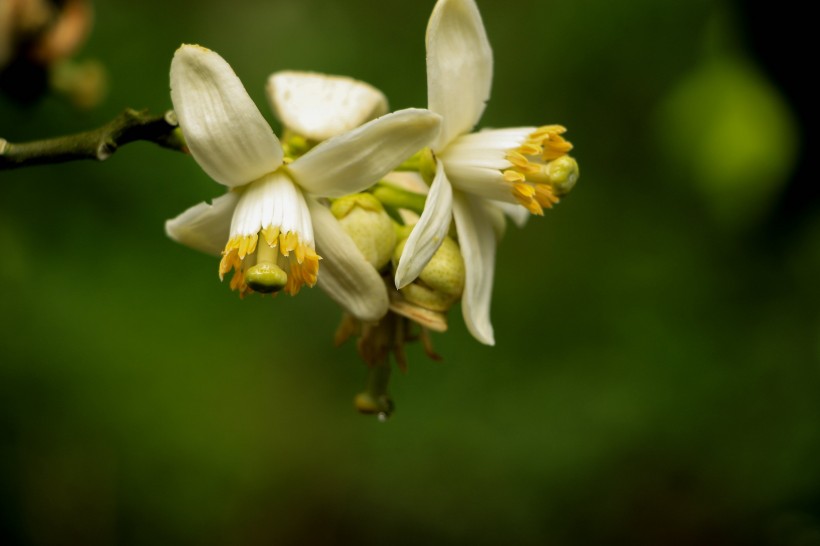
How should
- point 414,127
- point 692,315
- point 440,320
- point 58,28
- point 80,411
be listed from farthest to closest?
point 692,315, point 80,411, point 58,28, point 440,320, point 414,127

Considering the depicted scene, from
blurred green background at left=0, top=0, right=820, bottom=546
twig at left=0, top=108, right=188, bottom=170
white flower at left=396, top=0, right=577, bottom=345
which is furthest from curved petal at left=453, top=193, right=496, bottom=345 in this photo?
blurred green background at left=0, top=0, right=820, bottom=546

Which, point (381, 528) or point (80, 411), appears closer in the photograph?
point (80, 411)

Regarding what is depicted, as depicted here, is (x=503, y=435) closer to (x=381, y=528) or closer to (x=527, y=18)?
(x=381, y=528)

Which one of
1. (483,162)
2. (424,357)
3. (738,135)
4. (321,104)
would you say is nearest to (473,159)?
(483,162)

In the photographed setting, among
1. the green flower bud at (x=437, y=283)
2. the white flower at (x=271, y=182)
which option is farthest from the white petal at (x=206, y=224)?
the green flower bud at (x=437, y=283)

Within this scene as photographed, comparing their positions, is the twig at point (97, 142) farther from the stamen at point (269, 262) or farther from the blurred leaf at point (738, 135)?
the blurred leaf at point (738, 135)

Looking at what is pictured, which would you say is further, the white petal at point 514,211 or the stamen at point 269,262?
the white petal at point 514,211

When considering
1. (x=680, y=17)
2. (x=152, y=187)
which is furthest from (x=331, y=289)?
(x=680, y=17)
